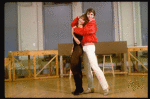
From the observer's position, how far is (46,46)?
5.82 metres

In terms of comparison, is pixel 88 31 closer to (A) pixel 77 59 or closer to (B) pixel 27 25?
(A) pixel 77 59

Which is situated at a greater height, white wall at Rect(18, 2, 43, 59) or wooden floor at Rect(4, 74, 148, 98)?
white wall at Rect(18, 2, 43, 59)

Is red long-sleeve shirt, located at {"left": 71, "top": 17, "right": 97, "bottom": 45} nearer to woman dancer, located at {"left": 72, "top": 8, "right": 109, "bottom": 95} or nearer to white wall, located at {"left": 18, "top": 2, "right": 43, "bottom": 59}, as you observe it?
woman dancer, located at {"left": 72, "top": 8, "right": 109, "bottom": 95}

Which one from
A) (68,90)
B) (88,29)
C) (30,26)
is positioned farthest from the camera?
(30,26)

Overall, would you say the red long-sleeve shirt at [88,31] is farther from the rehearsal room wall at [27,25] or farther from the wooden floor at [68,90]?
the rehearsal room wall at [27,25]

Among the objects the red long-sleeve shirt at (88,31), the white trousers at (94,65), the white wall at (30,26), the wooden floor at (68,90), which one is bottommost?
the wooden floor at (68,90)

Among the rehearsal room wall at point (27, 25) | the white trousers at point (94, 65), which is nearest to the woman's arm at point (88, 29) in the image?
the white trousers at point (94, 65)

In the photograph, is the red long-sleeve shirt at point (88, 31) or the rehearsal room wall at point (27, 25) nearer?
the red long-sleeve shirt at point (88, 31)

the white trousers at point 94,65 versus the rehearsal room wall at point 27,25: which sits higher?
the rehearsal room wall at point 27,25

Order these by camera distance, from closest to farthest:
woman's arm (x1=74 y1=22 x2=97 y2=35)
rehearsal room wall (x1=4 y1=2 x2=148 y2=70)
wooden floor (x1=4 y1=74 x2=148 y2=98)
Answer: woman's arm (x1=74 y1=22 x2=97 y2=35), wooden floor (x1=4 y1=74 x2=148 y2=98), rehearsal room wall (x1=4 y1=2 x2=148 y2=70)

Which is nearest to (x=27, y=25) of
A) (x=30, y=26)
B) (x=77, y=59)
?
(x=30, y=26)

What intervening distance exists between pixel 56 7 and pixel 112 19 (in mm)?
2354

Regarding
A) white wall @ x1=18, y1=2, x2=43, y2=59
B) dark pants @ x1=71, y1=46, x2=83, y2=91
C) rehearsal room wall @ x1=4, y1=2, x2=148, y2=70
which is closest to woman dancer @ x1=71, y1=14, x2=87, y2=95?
dark pants @ x1=71, y1=46, x2=83, y2=91

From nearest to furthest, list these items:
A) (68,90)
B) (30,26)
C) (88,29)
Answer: (88,29) < (68,90) < (30,26)
